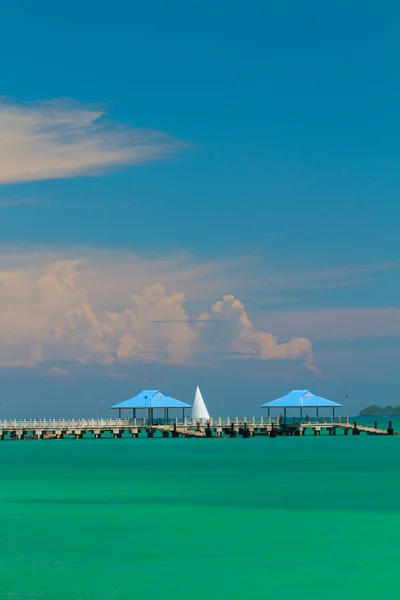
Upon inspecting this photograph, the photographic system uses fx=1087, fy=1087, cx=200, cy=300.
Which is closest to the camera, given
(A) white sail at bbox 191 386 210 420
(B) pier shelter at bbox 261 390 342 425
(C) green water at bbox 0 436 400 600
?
(C) green water at bbox 0 436 400 600

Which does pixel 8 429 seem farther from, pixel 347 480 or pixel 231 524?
pixel 231 524

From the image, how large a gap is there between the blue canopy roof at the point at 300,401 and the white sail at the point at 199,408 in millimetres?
14699

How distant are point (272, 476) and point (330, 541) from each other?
25.8m

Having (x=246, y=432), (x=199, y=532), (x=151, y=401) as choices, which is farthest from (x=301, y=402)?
(x=199, y=532)

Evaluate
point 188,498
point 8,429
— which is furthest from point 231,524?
point 8,429

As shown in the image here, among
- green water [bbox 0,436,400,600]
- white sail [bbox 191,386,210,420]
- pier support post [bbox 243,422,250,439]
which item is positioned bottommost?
green water [bbox 0,436,400,600]

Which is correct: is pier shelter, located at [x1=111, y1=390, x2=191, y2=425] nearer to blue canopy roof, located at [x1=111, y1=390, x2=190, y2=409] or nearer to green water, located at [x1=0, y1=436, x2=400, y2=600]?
blue canopy roof, located at [x1=111, y1=390, x2=190, y2=409]

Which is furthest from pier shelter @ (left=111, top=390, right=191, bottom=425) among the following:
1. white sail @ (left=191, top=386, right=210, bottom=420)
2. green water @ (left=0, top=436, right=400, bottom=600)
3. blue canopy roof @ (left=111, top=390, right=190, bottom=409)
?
green water @ (left=0, top=436, right=400, bottom=600)

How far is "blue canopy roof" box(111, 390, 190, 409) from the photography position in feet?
343

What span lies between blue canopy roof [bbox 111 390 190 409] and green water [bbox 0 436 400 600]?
1509 inches

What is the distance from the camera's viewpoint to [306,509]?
41875 mm

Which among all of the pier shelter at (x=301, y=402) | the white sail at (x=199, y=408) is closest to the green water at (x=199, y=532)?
the pier shelter at (x=301, y=402)

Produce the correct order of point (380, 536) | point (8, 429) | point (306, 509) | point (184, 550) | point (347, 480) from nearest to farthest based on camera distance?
1. point (184, 550)
2. point (380, 536)
3. point (306, 509)
4. point (347, 480)
5. point (8, 429)

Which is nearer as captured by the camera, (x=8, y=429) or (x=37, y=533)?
(x=37, y=533)
